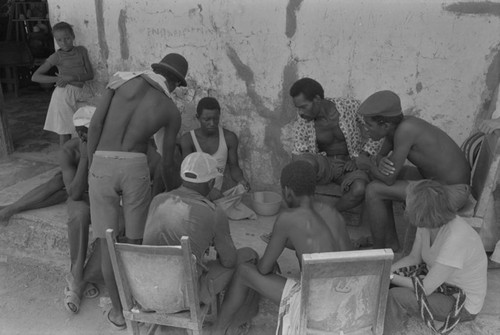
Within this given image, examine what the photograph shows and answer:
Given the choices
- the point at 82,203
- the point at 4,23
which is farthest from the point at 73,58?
the point at 4,23

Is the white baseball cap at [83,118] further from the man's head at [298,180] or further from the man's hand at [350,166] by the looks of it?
the man's hand at [350,166]

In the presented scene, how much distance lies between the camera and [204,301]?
266cm

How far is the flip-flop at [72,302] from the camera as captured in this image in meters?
3.32

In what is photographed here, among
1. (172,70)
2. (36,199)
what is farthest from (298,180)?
(36,199)

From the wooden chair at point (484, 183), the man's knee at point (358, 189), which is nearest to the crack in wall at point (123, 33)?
the man's knee at point (358, 189)

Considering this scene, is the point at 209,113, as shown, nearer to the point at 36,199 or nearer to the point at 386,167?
the point at 386,167

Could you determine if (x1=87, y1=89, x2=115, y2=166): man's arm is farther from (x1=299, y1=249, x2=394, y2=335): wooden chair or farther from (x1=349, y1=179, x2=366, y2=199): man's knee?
(x1=349, y1=179, x2=366, y2=199): man's knee

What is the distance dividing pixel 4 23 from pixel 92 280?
751cm

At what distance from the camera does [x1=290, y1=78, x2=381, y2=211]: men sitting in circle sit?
357 centimetres

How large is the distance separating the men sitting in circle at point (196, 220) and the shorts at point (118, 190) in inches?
15.8

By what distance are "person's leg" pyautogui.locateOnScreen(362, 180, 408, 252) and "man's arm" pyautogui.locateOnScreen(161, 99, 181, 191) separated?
1.39m

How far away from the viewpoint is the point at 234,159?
13.9 feet

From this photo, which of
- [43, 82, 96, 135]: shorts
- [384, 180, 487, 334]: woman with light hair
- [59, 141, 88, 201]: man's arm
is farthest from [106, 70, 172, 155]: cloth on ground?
[43, 82, 96, 135]: shorts

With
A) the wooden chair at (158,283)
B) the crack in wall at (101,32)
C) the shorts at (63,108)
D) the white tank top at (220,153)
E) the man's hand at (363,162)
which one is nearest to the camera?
the wooden chair at (158,283)
